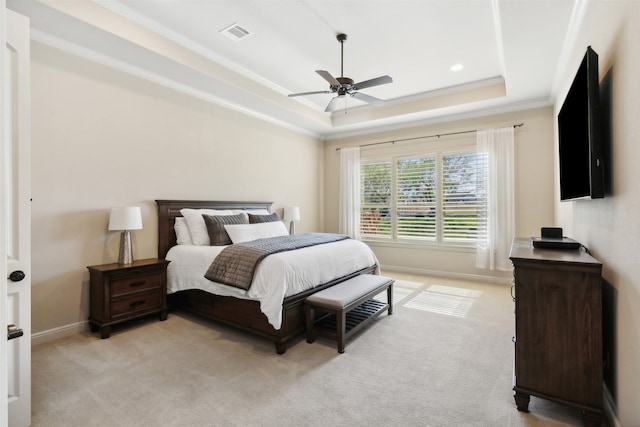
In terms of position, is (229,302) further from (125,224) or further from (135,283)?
(125,224)

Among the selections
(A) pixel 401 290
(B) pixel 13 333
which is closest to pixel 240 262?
(B) pixel 13 333

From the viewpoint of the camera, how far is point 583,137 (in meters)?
2.06

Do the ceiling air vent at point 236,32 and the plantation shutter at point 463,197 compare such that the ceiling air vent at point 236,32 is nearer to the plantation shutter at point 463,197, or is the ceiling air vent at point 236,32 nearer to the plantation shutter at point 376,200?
the plantation shutter at point 376,200

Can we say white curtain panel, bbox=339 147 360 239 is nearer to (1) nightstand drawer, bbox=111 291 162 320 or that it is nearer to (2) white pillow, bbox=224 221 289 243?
(2) white pillow, bbox=224 221 289 243

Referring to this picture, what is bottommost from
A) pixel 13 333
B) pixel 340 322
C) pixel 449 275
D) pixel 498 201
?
pixel 449 275

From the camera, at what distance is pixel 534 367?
6.12 ft

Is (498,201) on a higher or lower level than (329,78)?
lower

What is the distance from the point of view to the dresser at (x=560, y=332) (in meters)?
1.72

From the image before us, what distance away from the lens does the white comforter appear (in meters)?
2.75

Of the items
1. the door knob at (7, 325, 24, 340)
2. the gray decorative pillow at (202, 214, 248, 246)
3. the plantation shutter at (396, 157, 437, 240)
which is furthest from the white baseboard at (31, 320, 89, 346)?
the plantation shutter at (396, 157, 437, 240)

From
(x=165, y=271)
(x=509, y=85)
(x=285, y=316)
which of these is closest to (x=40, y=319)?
(x=165, y=271)

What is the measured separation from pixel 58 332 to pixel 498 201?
19.1 feet

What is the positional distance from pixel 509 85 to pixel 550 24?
1.49 m

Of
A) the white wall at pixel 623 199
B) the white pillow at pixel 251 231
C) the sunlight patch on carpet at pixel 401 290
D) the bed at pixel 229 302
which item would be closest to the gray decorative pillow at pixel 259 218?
the white pillow at pixel 251 231
